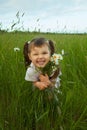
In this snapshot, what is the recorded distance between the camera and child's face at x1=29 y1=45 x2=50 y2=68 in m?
2.20

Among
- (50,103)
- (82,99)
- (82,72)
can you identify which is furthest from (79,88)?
(82,72)

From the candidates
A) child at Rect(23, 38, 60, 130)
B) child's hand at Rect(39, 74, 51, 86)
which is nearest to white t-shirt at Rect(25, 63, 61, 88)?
child at Rect(23, 38, 60, 130)

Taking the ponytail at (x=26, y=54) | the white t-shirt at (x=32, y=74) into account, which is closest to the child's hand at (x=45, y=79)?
the white t-shirt at (x=32, y=74)

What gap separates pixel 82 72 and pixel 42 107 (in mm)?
800

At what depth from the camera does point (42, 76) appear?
2180 millimetres

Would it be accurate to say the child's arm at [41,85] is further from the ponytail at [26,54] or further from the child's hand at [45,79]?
the ponytail at [26,54]

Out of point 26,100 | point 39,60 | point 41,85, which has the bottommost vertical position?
point 26,100

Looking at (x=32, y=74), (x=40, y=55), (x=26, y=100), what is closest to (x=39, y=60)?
(x=40, y=55)

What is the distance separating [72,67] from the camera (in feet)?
9.50

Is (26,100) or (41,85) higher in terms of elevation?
(41,85)

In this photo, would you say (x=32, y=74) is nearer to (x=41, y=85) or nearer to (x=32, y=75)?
(x=32, y=75)

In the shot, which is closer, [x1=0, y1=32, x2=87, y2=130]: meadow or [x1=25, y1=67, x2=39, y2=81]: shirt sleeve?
[x1=0, y1=32, x2=87, y2=130]: meadow

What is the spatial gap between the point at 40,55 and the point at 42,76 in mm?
133

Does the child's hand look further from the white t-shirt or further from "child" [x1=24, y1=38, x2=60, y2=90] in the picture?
the white t-shirt
